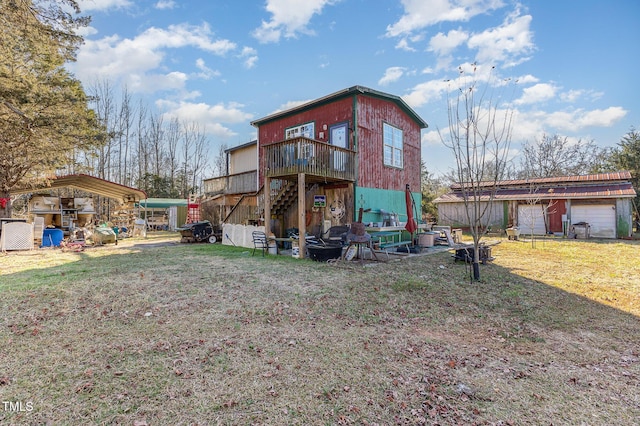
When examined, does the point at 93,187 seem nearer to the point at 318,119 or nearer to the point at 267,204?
the point at 267,204

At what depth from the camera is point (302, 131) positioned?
43.8 feet

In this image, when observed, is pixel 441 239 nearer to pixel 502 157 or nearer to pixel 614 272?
pixel 614 272

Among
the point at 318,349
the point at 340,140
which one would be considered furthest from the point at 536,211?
the point at 318,349

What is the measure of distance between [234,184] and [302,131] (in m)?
5.80

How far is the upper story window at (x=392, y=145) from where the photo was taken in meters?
13.0

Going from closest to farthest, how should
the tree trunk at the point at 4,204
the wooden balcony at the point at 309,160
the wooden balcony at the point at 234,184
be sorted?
the wooden balcony at the point at 309,160 → the tree trunk at the point at 4,204 → the wooden balcony at the point at 234,184

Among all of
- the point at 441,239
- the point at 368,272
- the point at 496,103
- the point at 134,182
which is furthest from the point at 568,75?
the point at 134,182

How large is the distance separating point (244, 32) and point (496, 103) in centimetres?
986

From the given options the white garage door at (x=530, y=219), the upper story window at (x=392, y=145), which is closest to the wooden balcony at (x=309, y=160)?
the upper story window at (x=392, y=145)

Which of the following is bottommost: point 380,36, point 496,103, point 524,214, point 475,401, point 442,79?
point 475,401

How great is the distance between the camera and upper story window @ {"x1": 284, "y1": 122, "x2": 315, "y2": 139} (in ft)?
42.4

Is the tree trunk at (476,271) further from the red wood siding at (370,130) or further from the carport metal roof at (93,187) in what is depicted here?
the carport metal roof at (93,187)

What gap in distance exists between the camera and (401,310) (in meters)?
5.09

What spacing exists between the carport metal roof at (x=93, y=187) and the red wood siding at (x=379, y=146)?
12.7 meters
